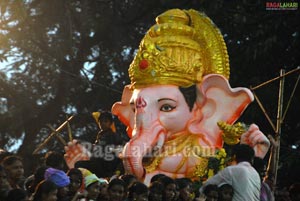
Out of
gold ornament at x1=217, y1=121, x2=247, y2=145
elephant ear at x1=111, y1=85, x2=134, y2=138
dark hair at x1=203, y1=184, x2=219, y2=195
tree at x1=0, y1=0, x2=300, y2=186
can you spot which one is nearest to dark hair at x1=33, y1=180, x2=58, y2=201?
dark hair at x1=203, y1=184, x2=219, y2=195

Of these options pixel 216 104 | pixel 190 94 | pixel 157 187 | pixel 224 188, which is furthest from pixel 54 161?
pixel 216 104

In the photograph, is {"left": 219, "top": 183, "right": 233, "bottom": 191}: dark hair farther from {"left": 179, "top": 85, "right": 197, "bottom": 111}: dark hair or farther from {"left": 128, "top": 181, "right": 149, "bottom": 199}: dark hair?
{"left": 179, "top": 85, "right": 197, "bottom": 111}: dark hair

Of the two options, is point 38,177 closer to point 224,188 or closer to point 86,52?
point 224,188

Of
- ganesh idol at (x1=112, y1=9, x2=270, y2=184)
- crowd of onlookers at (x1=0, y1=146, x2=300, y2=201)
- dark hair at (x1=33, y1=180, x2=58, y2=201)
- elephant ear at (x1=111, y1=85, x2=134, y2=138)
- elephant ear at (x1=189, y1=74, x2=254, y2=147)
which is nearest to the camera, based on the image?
dark hair at (x1=33, y1=180, x2=58, y2=201)

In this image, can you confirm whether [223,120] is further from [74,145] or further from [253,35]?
[253,35]

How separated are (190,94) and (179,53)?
48cm


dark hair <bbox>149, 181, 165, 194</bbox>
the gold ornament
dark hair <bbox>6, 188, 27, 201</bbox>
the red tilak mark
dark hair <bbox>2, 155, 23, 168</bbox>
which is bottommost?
dark hair <bbox>6, 188, 27, 201</bbox>

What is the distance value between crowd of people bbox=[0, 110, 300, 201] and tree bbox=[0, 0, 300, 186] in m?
5.76

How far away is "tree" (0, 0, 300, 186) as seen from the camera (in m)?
15.1

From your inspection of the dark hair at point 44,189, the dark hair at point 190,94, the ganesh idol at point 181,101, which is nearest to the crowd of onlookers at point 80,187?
the dark hair at point 44,189

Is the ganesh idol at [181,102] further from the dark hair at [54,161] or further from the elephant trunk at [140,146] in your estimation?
the dark hair at [54,161]

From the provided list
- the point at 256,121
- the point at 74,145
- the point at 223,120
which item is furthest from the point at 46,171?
the point at 256,121

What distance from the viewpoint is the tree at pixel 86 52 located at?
15125 millimetres

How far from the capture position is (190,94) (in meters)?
10.8
